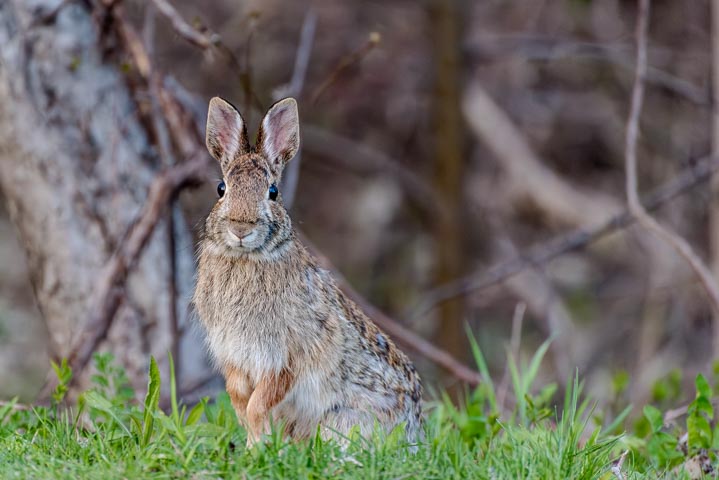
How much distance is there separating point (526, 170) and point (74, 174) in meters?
5.71

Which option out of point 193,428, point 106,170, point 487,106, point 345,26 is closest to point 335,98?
point 345,26

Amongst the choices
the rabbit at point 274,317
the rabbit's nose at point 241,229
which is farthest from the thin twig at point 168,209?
the rabbit's nose at point 241,229

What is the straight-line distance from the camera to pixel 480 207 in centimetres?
1048

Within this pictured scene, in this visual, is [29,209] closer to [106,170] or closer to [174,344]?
[106,170]

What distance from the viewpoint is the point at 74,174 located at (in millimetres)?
5582

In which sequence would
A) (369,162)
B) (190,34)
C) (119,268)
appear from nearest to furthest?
1. (190,34)
2. (119,268)
3. (369,162)

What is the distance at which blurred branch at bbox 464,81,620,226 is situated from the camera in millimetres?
10320

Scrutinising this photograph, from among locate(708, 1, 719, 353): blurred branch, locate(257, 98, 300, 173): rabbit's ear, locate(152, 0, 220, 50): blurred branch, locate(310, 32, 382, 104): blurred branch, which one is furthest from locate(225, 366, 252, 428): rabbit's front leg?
locate(708, 1, 719, 353): blurred branch

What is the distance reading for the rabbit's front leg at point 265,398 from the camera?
3949mm

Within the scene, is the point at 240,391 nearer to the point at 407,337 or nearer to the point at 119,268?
the point at 119,268

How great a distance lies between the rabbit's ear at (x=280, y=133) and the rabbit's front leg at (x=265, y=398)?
81cm

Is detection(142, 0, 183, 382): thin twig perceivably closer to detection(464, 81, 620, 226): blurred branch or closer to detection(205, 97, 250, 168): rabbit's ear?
detection(205, 97, 250, 168): rabbit's ear

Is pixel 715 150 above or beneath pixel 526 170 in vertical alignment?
above

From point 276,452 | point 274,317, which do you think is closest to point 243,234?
point 274,317
